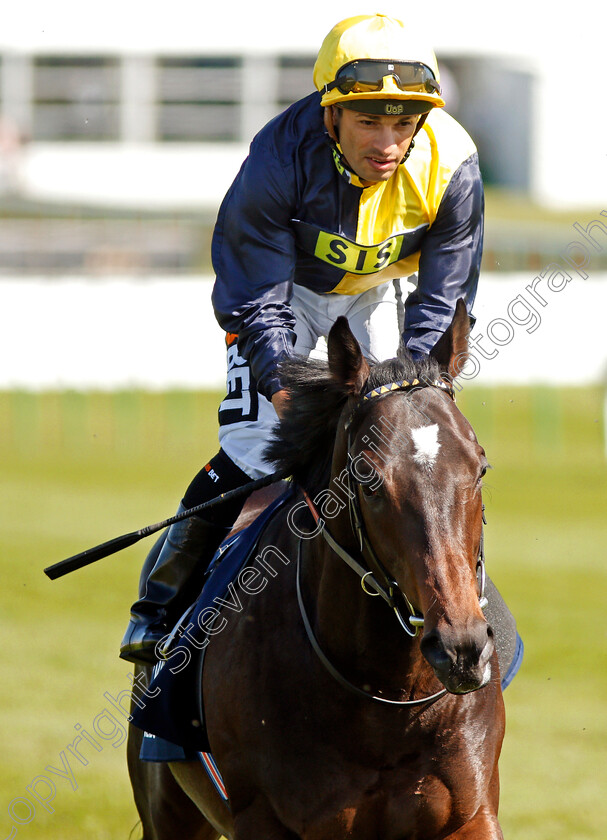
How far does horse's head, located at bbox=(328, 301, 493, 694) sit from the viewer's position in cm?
260

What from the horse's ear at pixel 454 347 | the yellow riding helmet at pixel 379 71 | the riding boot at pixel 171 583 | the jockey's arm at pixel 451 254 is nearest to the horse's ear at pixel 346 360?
the horse's ear at pixel 454 347

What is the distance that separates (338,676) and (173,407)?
14884 mm

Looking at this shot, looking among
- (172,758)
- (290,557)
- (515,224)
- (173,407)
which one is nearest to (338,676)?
(290,557)

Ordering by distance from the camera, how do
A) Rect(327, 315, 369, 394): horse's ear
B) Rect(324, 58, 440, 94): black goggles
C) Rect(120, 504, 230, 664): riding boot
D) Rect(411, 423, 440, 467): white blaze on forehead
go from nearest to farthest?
Rect(411, 423, 440, 467): white blaze on forehead → Rect(327, 315, 369, 394): horse's ear → Rect(324, 58, 440, 94): black goggles → Rect(120, 504, 230, 664): riding boot

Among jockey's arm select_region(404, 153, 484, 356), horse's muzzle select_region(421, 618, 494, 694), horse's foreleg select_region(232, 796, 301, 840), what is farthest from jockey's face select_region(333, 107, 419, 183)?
horse's foreleg select_region(232, 796, 301, 840)

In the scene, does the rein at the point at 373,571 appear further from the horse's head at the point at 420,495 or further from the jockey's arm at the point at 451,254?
the jockey's arm at the point at 451,254

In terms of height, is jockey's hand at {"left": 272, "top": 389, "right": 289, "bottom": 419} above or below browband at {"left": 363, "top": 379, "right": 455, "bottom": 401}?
below

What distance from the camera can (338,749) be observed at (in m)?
3.04

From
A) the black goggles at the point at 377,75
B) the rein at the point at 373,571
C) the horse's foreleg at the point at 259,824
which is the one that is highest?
the black goggles at the point at 377,75

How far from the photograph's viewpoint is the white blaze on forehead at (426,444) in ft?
9.01

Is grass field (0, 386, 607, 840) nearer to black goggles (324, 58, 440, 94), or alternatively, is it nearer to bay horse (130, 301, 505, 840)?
bay horse (130, 301, 505, 840)

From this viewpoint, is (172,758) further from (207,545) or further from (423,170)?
(423,170)

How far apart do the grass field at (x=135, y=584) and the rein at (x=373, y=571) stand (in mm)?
464

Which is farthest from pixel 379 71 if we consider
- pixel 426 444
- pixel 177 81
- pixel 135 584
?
pixel 177 81
